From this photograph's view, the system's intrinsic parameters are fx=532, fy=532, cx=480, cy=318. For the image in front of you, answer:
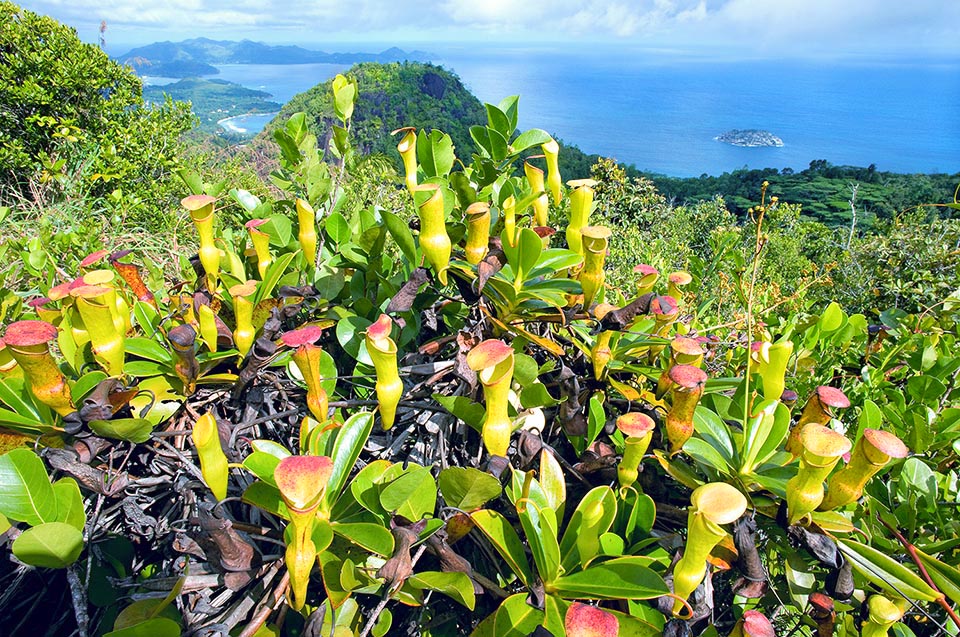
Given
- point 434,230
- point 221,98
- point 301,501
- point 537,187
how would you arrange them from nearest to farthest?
point 301,501 < point 434,230 < point 537,187 < point 221,98

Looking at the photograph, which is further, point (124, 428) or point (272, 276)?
point (272, 276)

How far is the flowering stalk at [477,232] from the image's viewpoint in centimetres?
88

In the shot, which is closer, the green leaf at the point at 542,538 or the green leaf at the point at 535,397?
the green leaf at the point at 542,538

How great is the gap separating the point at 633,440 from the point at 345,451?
0.38 meters

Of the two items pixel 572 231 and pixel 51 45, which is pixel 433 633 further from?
pixel 51 45

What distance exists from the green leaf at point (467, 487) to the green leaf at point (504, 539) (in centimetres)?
2

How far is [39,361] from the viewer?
70cm

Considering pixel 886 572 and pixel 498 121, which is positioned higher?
pixel 498 121

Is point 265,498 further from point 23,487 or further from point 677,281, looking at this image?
point 677,281

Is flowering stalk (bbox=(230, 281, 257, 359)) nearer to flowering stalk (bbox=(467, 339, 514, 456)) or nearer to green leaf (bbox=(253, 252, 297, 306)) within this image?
green leaf (bbox=(253, 252, 297, 306))

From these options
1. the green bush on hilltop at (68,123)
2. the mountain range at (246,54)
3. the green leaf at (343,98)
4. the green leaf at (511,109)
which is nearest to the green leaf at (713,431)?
the green leaf at (511,109)

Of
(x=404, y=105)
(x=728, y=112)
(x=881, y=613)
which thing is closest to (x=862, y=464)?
(x=881, y=613)

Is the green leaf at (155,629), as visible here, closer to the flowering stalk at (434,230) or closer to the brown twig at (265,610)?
the brown twig at (265,610)

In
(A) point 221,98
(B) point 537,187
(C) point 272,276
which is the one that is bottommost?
(C) point 272,276
